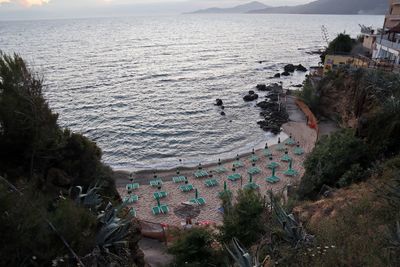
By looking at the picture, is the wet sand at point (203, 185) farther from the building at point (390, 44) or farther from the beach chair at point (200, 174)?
the building at point (390, 44)

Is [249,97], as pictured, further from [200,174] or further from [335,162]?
[335,162]

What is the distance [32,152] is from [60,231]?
5.62 metres

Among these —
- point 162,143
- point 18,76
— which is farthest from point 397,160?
point 162,143

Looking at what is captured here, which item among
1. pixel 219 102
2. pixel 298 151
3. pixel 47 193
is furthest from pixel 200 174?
pixel 219 102

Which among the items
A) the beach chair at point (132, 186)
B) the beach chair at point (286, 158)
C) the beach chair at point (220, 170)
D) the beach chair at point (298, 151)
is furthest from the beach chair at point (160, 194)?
the beach chair at point (298, 151)

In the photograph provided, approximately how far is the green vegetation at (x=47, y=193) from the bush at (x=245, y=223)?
11.7 feet

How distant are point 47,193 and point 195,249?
565 cm

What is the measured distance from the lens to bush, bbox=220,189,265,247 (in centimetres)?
1248

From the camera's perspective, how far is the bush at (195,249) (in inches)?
486

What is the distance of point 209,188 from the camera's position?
26062mm

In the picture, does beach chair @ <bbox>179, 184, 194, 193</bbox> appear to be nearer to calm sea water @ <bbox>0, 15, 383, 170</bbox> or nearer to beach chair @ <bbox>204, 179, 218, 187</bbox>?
beach chair @ <bbox>204, 179, 218, 187</bbox>

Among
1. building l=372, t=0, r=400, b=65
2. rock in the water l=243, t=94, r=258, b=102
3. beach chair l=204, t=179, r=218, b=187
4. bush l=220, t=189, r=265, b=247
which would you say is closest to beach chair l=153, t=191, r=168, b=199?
beach chair l=204, t=179, r=218, b=187

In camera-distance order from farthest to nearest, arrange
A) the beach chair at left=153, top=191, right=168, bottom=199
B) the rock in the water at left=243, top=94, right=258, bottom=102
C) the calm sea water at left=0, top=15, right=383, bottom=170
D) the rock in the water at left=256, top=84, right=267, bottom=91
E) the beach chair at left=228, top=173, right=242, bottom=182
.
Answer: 1. the rock in the water at left=256, top=84, right=267, bottom=91
2. the rock in the water at left=243, top=94, right=258, bottom=102
3. the calm sea water at left=0, top=15, right=383, bottom=170
4. the beach chair at left=228, top=173, right=242, bottom=182
5. the beach chair at left=153, top=191, right=168, bottom=199

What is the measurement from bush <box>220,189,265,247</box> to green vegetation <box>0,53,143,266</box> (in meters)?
3.55
